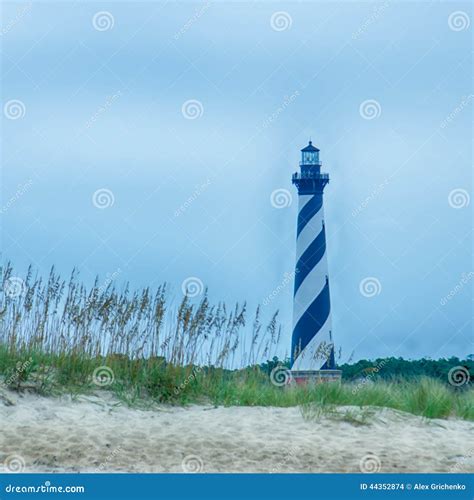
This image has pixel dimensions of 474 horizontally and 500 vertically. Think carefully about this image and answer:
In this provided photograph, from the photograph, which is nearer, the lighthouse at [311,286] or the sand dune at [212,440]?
the sand dune at [212,440]

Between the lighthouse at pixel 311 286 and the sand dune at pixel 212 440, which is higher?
the lighthouse at pixel 311 286

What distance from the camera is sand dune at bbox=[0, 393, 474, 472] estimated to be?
24.9 ft

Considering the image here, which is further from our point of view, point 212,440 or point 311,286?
point 311,286

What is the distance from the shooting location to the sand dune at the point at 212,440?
7.58 m

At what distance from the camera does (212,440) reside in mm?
8109

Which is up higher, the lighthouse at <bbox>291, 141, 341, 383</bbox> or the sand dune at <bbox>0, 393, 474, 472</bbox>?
the lighthouse at <bbox>291, 141, 341, 383</bbox>

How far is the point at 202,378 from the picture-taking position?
32.4 ft

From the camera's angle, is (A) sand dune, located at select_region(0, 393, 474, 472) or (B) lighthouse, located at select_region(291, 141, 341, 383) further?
(B) lighthouse, located at select_region(291, 141, 341, 383)

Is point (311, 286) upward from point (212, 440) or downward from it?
upward
